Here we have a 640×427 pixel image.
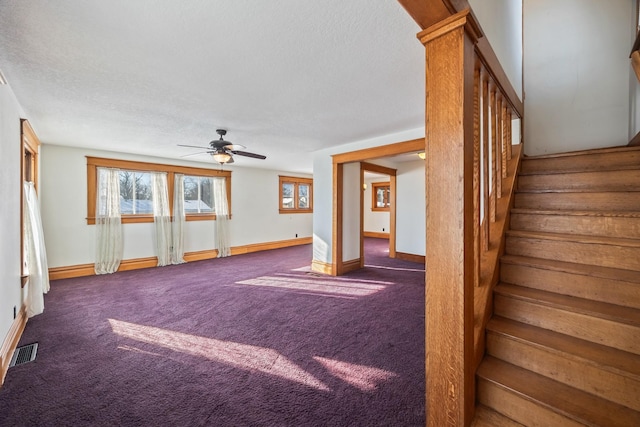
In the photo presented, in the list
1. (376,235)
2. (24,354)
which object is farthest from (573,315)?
(376,235)

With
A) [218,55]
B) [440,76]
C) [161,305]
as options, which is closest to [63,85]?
[218,55]

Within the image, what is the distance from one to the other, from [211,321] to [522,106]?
4132 mm

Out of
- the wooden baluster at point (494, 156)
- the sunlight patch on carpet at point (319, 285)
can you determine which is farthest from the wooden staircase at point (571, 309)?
the sunlight patch on carpet at point (319, 285)

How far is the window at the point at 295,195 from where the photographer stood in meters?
8.20

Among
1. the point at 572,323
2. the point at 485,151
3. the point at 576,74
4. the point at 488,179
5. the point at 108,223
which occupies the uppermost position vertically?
the point at 576,74

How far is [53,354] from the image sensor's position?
7.43 feet

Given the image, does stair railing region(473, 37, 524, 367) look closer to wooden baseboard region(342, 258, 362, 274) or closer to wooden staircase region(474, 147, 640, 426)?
wooden staircase region(474, 147, 640, 426)

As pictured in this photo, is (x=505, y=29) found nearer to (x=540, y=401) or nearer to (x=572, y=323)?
(x=572, y=323)

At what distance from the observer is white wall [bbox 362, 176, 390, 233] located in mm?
9455

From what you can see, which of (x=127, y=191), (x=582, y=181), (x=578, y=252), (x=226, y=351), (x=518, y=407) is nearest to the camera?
(x=518, y=407)

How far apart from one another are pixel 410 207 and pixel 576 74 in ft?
12.4

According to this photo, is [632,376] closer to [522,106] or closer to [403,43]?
[403,43]

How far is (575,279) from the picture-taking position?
1.54 metres

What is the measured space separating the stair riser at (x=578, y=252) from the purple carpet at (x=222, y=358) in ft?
3.84
